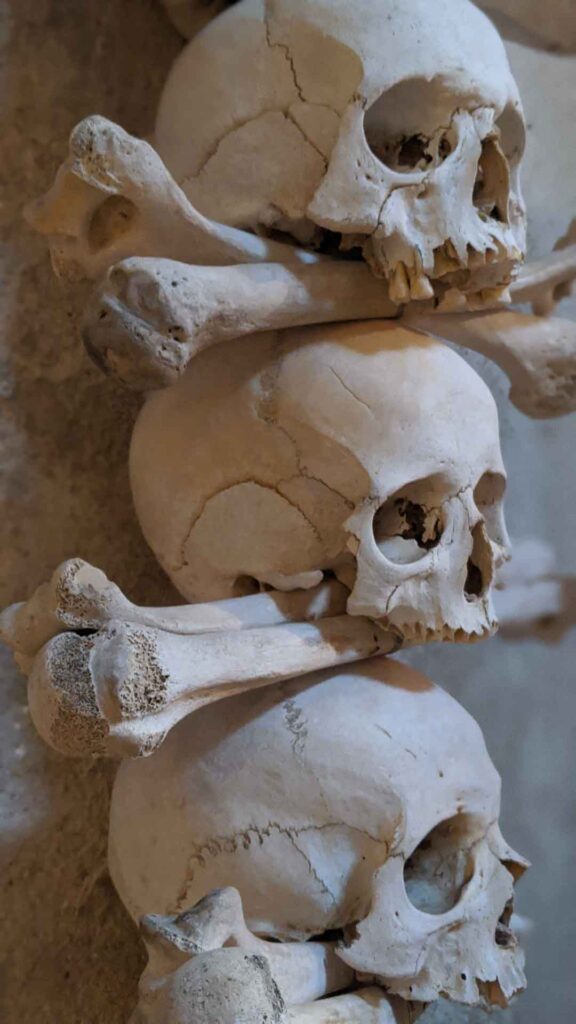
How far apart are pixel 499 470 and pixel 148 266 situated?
1.58 ft

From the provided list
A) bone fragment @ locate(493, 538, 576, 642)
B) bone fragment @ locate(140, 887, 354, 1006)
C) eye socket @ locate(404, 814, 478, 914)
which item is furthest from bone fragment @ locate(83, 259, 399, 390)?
bone fragment @ locate(493, 538, 576, 642)

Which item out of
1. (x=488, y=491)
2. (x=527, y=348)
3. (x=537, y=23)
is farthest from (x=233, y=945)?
(x=537, y=23)

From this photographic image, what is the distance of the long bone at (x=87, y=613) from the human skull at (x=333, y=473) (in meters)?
0.09

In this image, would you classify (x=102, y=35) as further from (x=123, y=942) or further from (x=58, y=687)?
(x=123, y=942)

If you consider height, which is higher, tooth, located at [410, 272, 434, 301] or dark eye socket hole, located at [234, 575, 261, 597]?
tooth, located at [410, 272, 434, 301]

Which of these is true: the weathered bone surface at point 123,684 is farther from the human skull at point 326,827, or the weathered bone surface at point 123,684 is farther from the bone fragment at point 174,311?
the bone fragment at point 174,311

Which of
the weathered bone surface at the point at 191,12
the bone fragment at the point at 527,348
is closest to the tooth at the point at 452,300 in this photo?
the bone fragment at the point at 527,348

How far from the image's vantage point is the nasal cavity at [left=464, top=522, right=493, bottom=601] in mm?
1094

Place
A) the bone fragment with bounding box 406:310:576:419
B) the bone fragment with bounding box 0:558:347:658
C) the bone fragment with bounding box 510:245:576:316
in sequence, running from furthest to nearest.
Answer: the bone fragment with bounding box 510:245:576:316
the bone fragment with bounding box 406:310:576:419
the bone fragment with bounding box 0:558:347:658

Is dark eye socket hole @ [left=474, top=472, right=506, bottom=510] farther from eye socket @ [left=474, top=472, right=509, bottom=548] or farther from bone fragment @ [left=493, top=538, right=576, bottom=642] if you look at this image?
bone fragment @ [left=493, top=538, right=576, bottom=642]

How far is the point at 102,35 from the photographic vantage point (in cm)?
123

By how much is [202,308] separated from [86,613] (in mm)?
293

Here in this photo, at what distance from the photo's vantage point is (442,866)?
1.11m

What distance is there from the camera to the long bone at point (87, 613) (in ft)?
2.81
